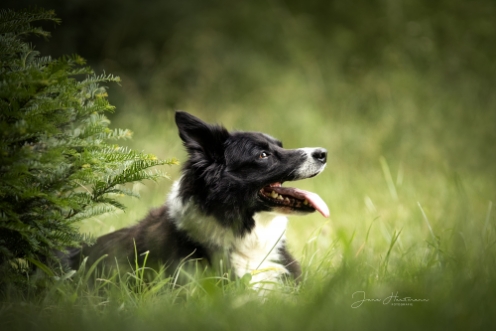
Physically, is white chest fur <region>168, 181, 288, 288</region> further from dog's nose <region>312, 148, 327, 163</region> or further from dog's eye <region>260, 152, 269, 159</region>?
dog's nose <region>312, 148, 327, 163</region>

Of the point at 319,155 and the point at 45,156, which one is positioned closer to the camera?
the point at 45,156

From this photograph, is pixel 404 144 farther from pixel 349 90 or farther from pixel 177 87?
pixel 177 87

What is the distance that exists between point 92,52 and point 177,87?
1.69m

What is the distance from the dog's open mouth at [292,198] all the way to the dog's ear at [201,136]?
428 mm

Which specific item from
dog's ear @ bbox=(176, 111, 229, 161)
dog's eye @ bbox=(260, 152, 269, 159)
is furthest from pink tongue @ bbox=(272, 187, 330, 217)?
dog's ear @ bbox=(176, 111, 229, 161)

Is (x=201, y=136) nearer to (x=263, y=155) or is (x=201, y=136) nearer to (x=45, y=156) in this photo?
(x=263, y=155)

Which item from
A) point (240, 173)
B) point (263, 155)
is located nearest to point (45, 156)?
point (240, 173)

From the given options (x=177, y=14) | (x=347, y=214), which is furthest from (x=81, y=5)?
(x=347, y=214)

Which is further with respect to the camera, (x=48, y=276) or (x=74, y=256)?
(x=74, y=256)

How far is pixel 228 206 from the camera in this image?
360 cm

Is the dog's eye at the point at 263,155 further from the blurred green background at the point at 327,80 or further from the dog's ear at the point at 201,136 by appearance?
the blurred green background at the point at 327,80

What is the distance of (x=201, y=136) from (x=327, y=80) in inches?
246

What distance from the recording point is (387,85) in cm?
857

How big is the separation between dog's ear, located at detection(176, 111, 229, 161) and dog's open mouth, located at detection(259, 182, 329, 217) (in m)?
0.43
